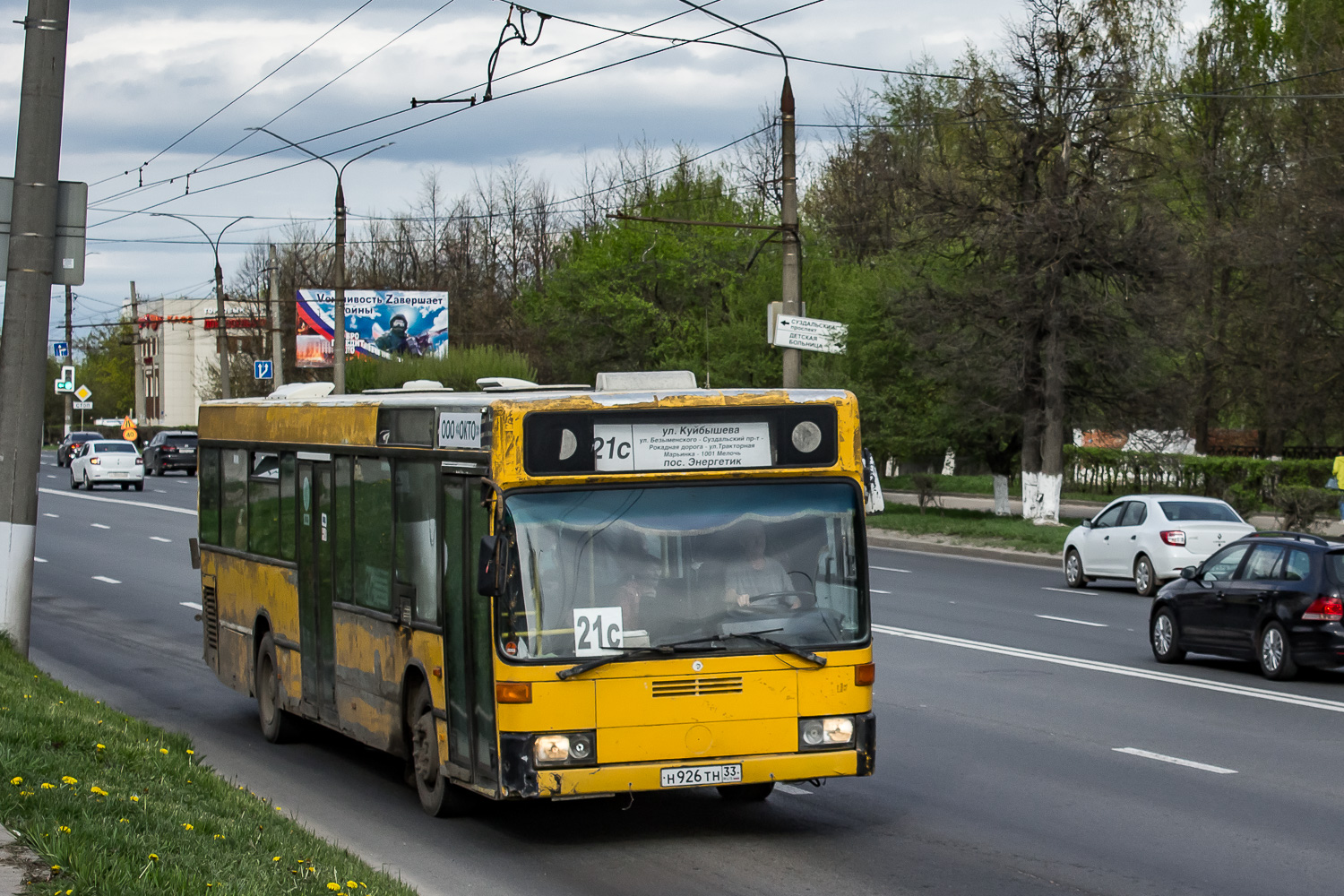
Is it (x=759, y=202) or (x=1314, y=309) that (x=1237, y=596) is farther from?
→ (x=759, y=202)

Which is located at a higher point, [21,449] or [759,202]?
[759,202]

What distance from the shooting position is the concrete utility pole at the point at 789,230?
1030 inches

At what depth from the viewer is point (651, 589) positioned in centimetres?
824

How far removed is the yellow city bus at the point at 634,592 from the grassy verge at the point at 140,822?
3.77 ft

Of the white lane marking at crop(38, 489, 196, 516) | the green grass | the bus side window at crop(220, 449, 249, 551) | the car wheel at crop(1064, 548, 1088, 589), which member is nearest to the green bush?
the white lane marking at crop(38, 489, 196, 516)

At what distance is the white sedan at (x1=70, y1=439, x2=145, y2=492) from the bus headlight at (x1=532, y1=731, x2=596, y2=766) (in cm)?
4803

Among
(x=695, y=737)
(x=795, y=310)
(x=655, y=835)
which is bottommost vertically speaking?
(x=655, y=835)

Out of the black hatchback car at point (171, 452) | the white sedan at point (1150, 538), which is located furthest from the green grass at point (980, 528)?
the black hatchback car at point (171, 452)

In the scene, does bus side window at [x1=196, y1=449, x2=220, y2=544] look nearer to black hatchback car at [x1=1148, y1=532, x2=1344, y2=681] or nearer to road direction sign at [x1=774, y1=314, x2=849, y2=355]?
black hatchback car at [x1=1148, y1=532, x2=1344, y2=681]

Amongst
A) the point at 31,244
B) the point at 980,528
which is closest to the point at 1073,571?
the point at 980,528

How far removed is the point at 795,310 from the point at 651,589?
1886 centimetres

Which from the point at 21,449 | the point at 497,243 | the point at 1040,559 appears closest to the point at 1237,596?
the point at 21,449

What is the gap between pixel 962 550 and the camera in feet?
105

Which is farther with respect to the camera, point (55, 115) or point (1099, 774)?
point (55, 115)
